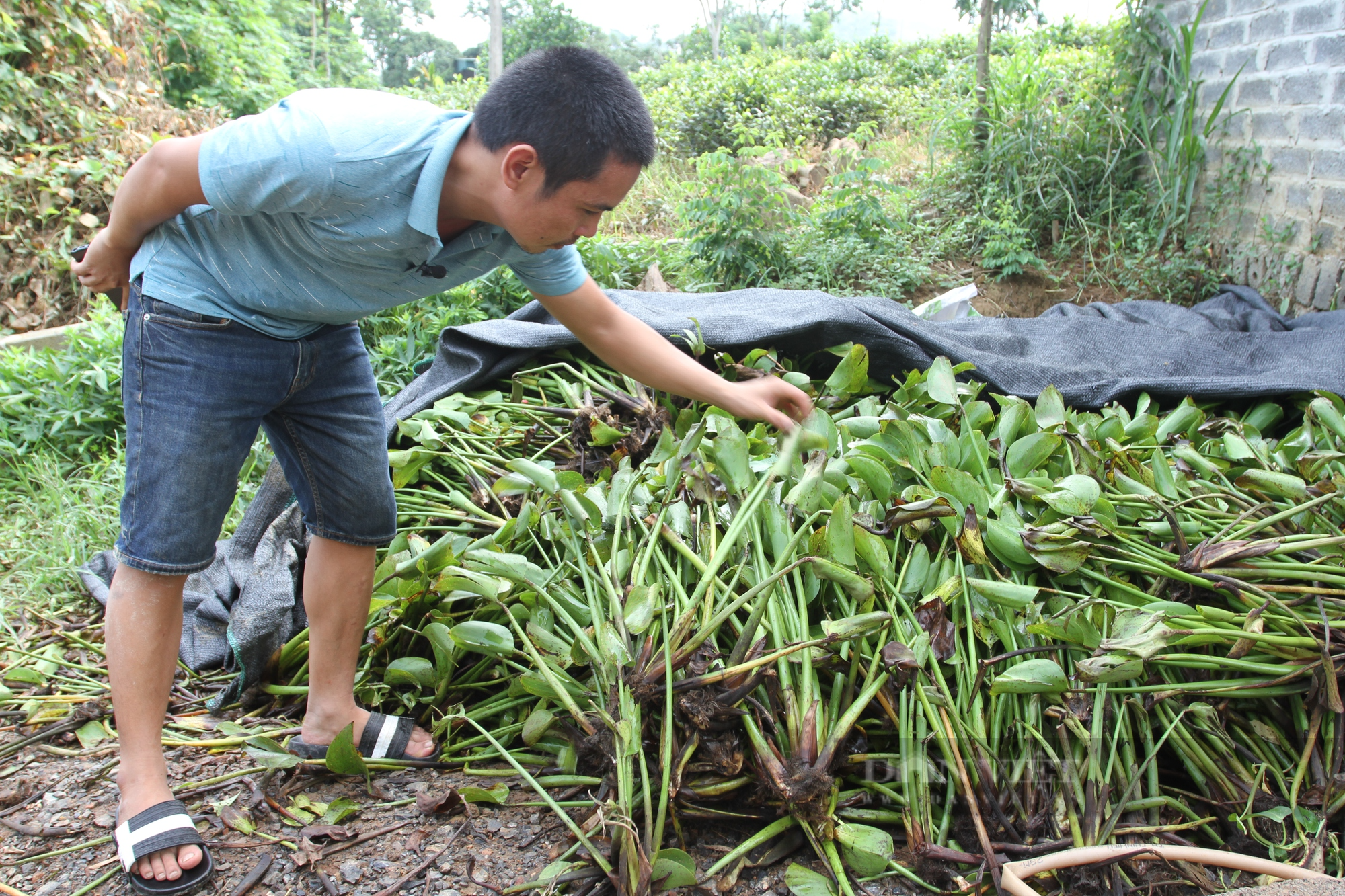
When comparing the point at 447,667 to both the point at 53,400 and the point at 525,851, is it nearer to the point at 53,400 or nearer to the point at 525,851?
the point at 525,851

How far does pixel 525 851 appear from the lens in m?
1.22

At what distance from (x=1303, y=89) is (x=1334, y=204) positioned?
52 cm

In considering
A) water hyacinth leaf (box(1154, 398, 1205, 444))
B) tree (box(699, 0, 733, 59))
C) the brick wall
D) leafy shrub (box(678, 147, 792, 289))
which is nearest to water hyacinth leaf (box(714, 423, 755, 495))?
water hyacinth leaf (box(1154, 398, 1205, 444))

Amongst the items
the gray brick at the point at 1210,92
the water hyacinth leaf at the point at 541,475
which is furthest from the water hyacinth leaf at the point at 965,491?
the gray brick at the point at 1210,92

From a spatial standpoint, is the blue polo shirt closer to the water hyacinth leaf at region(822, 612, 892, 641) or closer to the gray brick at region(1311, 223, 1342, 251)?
the water hyacinth leaf at region(822, 612, 892, 641)

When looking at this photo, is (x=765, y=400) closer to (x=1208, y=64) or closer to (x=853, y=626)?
(x=853, y=626)

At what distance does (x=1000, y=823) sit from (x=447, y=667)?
894mm

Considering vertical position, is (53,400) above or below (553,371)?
below

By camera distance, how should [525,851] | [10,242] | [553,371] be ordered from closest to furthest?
[525,851] < [553,371] < [10,242]

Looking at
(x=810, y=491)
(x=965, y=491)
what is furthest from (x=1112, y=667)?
(x=810, y=491)

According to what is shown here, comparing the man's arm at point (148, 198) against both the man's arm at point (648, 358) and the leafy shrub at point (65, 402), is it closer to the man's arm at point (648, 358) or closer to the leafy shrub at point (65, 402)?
the man's arm at point (648, 358)

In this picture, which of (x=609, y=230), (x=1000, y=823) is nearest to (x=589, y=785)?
(x=1000, y=823)

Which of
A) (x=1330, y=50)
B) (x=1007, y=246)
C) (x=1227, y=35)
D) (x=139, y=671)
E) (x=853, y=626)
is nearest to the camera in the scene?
(x=853, y=626)

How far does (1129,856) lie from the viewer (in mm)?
1027
